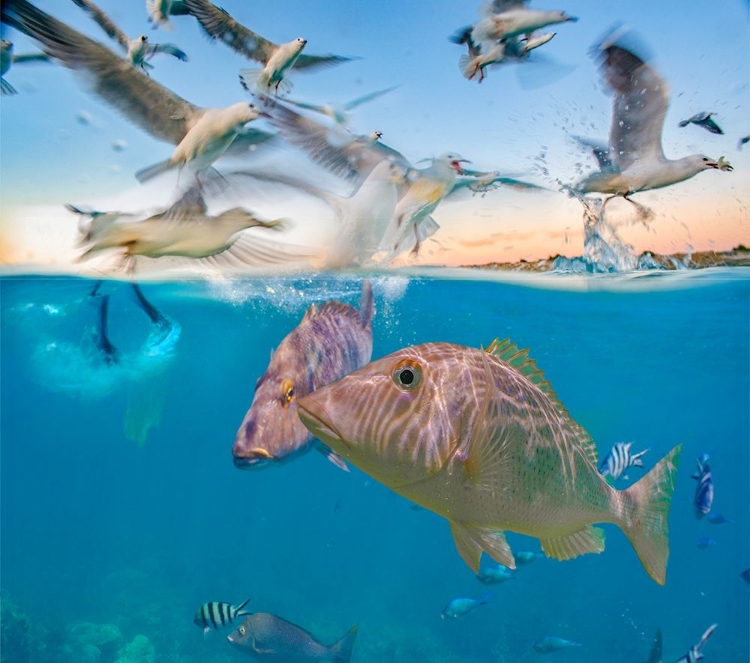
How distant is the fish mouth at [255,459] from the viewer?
2.85 m

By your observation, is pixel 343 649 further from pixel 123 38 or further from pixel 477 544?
pixel 123 38

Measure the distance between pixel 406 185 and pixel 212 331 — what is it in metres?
25.9

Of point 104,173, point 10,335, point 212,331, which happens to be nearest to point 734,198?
point 104,173

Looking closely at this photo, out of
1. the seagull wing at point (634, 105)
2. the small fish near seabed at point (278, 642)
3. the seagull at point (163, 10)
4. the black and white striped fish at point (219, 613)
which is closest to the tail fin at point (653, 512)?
the seagull wing at point (634, 105)

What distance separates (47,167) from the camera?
18.6 ft

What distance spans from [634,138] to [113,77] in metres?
4.57

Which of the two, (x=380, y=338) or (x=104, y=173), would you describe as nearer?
(x=104, y=173)

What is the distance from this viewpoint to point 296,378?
3.22 m

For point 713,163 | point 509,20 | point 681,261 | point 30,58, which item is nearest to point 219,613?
point 30,58

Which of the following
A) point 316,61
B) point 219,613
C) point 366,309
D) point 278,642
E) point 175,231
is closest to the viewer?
point 175,231

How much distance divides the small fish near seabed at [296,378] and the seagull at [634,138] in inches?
120

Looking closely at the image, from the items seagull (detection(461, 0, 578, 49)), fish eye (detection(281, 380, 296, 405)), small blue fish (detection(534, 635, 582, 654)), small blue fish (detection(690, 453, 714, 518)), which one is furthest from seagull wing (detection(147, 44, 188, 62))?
small blue fish (detection(534, 635, 582, 654))

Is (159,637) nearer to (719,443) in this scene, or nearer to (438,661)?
(438,661)

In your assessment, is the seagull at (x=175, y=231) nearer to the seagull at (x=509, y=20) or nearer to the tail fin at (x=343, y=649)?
the seagull at (x=509, y=20)
